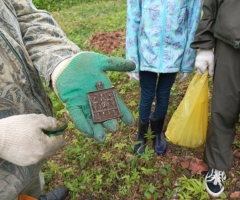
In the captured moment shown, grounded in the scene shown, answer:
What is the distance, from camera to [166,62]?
2152 mm

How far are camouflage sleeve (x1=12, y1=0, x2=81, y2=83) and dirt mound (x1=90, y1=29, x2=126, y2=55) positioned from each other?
3345 mm

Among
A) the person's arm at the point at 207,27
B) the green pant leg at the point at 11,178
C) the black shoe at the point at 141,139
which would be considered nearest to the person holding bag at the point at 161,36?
the person's arm at the point at 207,27

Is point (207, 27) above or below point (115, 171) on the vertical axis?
above

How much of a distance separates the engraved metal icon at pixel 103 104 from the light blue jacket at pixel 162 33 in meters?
0.85

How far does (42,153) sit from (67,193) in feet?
4.63

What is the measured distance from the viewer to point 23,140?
3.51 ft

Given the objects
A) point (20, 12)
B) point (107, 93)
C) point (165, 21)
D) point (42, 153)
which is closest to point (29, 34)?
point (20, 12)

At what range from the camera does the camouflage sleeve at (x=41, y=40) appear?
1354 mm

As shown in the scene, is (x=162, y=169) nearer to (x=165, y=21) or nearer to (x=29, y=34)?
(x=165, y=21)

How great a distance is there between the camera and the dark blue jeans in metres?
2.33

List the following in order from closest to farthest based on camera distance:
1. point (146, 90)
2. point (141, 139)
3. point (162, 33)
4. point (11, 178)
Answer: point (11, 178) < point (162, 33) < point (146, 90) < point (141, 139)

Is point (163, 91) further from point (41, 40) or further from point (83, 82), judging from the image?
point (41, 40)

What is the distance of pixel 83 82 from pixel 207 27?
1.08 m

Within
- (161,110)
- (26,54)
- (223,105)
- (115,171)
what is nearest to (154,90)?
(161,110)
